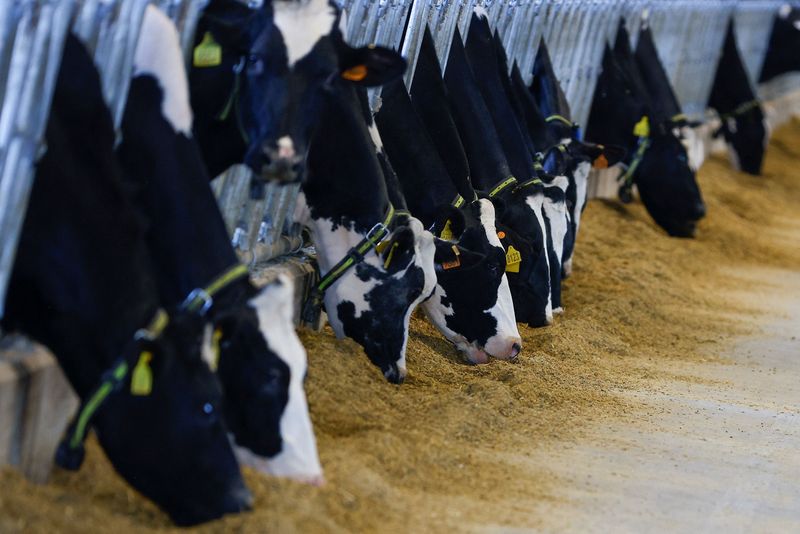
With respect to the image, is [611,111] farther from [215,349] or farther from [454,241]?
[215,349]

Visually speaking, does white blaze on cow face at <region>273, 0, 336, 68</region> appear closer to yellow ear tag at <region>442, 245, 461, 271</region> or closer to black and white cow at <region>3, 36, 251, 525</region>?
black and white cow at <region>3, 36, 251, 525</region>

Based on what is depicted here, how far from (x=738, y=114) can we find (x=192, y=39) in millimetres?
11769

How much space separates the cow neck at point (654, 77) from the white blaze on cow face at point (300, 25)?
7017 mm

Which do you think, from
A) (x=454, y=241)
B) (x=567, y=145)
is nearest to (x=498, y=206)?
(x=454, y=241)

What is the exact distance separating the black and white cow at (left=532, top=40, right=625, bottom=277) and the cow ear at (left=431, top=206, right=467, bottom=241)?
6.19ft

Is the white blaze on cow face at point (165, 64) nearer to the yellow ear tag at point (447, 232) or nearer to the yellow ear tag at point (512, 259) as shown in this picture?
the yellow ear tag at point (447, 232)

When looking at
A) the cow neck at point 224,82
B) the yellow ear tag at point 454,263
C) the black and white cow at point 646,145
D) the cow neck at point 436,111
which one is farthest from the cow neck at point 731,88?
the cow neck at point 224,82

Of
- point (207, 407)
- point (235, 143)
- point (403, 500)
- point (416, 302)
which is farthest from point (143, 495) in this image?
point (416, 302)

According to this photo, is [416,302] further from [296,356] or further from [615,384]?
[296,356]

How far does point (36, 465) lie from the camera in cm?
461

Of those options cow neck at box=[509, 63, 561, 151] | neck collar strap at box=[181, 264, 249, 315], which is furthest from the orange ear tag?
neck collar strap at box=[181, 264, 249, 315]

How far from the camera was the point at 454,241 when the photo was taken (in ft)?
23.8

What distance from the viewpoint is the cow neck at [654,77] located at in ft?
41.2

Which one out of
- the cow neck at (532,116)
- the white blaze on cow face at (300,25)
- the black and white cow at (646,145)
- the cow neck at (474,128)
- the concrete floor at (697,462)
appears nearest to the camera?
the concrete floor at (697,462)
